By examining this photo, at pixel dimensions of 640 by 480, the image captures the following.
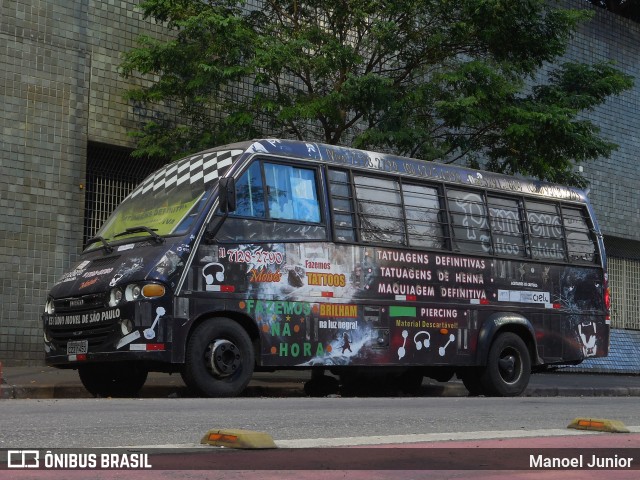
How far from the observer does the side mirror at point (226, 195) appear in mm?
12016

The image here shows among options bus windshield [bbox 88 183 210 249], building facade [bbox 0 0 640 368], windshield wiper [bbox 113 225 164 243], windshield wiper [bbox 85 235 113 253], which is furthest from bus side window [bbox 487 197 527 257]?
building facade [bbox 0 0 640 368]

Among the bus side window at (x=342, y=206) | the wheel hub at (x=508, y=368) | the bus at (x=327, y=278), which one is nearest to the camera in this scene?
the bus at (x=327, y=278)

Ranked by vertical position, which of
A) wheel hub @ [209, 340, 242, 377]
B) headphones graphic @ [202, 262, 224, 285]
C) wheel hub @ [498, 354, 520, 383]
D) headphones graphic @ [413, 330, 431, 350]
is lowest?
wheel hub @ [498, 354, 520, 383]

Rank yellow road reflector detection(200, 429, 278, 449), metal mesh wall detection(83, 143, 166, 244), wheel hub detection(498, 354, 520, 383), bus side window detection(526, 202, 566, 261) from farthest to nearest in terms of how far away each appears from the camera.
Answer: metal mesh wall detection(83, 143, 166, 244) → bus side window detection(526, 202, 566, 261) → wheel hub detection(498, 354, 520, 383) → yellow road reflector detection(200, 429, 278, 449)

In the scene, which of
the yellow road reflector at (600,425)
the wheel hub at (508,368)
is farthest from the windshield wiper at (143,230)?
the wheel hub at (508,368)

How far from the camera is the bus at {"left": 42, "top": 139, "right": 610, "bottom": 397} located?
11.8 m

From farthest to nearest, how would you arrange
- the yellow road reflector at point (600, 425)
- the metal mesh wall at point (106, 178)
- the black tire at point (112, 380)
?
1. the metal mesh wall at point (106, 178)
2. the black tire at point (112, 380)
3. the yellow road reflector at point (600, 425)

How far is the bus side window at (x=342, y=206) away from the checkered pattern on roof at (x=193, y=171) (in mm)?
1400

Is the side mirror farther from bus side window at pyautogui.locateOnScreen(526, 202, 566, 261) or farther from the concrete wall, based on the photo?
the concrete wall

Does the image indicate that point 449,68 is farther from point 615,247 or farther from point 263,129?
point 615,247

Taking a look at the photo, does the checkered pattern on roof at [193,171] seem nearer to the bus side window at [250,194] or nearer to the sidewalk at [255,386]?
the bus side window at [250,194]

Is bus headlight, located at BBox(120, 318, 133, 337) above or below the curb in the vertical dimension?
above

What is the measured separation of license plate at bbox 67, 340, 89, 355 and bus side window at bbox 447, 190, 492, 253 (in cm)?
522

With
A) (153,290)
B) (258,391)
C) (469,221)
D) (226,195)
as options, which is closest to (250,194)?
(226,195)
